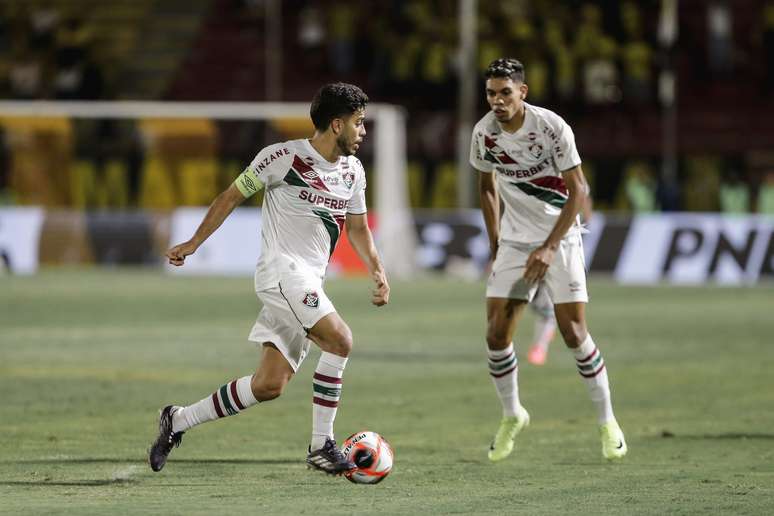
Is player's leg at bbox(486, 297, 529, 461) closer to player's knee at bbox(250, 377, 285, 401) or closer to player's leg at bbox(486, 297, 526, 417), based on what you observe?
player's leg at bbox(486, 297, 526, 417)

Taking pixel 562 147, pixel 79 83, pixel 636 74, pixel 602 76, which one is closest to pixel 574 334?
pixel 562 147

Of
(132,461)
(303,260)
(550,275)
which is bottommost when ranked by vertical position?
(132,461)

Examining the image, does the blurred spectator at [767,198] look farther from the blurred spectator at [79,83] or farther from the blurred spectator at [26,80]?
the blurred spectator at [26,80]

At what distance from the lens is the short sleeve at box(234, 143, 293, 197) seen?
849 centimetres

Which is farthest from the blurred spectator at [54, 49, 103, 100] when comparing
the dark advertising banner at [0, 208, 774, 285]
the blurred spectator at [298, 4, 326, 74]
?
the dark advertising banner at [0, 208, 774, 285]

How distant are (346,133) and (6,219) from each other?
1972 centimetres

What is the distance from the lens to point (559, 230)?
9.49 m

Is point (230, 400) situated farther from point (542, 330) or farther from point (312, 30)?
point (312, 30)

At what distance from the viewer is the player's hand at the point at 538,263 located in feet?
30.9

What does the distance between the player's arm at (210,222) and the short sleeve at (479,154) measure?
1920mm

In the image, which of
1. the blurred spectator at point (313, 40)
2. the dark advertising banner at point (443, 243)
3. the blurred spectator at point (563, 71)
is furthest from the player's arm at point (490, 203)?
the blurred spectator at point (313, 40)

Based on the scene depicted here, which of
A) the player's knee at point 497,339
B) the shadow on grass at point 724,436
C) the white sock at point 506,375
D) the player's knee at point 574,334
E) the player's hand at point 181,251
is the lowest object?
the shadow on grass at point 724,436

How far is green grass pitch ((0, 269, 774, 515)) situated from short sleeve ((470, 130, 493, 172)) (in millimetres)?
1786

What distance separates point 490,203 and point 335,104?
1810 millimetres
